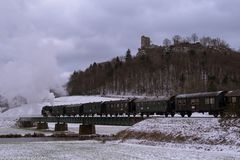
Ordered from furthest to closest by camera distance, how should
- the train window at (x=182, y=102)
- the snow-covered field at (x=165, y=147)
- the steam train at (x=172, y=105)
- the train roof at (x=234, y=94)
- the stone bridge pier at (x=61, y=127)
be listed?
the stone bridge pier at (x=61, y=127) < the train window at (x=182, y=102) < the steam train at (x=172, y=105) < the train roof at (x=234, y=94) < the snow-covered field at (x=165, y=147)

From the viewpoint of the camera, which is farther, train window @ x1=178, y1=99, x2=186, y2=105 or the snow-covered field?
train window @ x1=178, y1=99, x2=186, y2=105

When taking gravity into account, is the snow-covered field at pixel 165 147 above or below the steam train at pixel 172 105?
below

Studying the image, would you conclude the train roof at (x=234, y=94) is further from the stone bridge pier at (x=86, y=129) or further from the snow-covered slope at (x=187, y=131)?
the stone bridge pier at (x=86, y=129)

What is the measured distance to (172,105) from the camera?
68188mm

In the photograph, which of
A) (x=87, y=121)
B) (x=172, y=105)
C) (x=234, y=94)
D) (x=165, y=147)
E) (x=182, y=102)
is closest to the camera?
(x=165, y=147)

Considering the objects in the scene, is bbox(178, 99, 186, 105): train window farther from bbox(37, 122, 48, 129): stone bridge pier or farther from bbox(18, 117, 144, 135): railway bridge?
bbox(37, 122, 48, 129): stone bridge pier

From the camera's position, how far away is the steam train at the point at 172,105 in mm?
57031

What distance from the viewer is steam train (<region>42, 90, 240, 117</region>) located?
187 ft

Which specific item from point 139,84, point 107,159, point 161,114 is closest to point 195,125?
point 107,159

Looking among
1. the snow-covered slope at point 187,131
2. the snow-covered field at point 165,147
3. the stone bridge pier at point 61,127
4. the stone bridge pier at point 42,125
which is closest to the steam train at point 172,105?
the snow-covered slope at point 187,131

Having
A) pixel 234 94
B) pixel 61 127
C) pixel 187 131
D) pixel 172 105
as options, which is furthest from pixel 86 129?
pixel 187 131

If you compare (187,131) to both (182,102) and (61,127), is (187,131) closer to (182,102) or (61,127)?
(182,102)

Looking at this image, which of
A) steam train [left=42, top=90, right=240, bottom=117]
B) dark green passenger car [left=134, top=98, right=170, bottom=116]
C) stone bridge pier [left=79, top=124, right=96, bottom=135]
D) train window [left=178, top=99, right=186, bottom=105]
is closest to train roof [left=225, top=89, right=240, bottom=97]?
steam train [left=42, top=90, right=240, bottom=117]

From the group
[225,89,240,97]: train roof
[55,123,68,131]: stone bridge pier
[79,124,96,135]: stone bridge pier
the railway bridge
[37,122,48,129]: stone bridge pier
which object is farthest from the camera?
[37,122,48,129]: stone bridge pier
